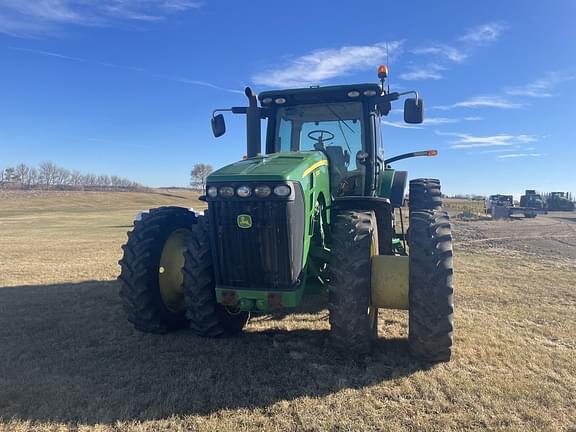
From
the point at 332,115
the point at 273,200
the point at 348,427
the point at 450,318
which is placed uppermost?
the point at 332,115

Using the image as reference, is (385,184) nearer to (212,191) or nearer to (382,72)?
(382,72)

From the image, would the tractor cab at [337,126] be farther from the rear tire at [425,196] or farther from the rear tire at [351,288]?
the rear tire at [351,288]

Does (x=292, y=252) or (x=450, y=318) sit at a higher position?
(x=292, y=252)

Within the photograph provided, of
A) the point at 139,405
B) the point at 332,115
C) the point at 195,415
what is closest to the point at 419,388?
the point at 195,415

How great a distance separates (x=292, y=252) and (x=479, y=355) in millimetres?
2363

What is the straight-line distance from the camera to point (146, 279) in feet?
16.8

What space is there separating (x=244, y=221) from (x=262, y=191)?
1.17 feet

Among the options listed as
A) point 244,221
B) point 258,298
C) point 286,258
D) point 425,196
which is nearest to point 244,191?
point 244,221

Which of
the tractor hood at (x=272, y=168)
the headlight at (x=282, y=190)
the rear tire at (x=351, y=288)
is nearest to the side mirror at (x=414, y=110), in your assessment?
the tractor hood at (x=272, y=168)

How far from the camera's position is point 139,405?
366 centimetres

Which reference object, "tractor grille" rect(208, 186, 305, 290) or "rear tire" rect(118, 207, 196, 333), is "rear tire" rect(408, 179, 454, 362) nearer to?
"tractor grille" rect(208, 186, 305, 290)

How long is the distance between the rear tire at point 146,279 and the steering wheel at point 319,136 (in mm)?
2368

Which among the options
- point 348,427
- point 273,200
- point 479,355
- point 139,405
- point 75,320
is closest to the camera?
point 348,427

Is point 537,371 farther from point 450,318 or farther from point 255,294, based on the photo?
point 255,294
